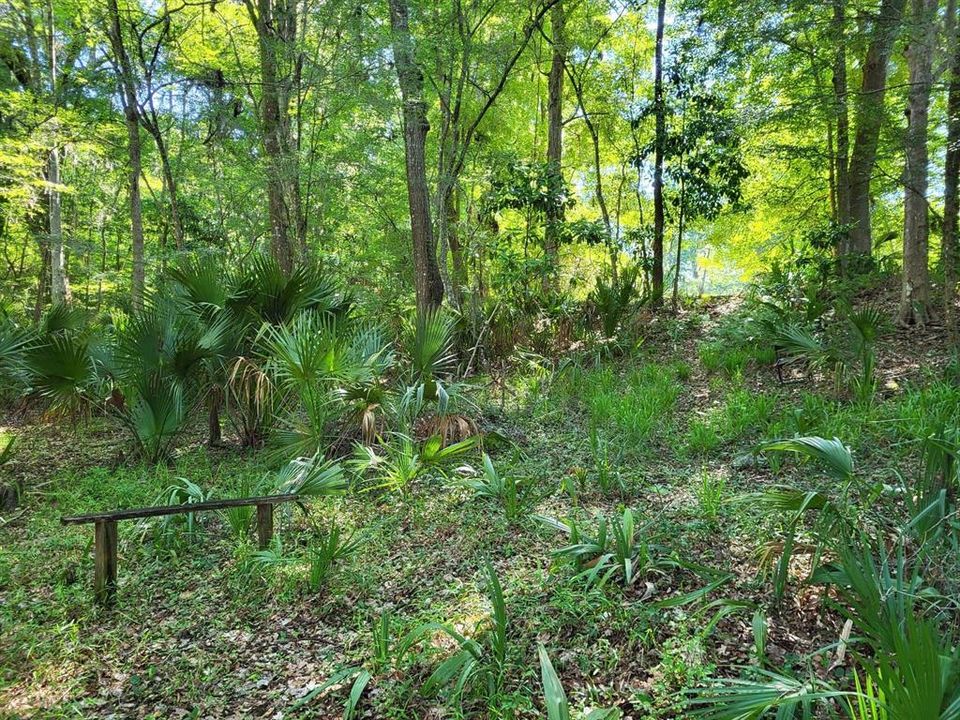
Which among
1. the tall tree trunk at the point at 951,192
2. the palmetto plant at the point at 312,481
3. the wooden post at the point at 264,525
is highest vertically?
the tall tree trunk at the point at 951,192

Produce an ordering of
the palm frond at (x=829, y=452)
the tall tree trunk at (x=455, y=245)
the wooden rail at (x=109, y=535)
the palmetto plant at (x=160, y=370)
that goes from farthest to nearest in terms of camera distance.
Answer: the tall tree trunk at (x=455, y=245) → the palmetto plant at (x=160, y=370) → the wooden rail at (x=109, y=535) → the palm frond at (x=829, y=452)

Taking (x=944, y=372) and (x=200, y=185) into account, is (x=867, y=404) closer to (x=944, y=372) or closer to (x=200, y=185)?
(x=944, y=372)

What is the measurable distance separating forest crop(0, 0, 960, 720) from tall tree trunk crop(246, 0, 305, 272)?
9 centimetres

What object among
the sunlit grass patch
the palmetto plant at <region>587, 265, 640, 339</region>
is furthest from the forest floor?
the palmetto plant at <region>587, 265, 640, 339</region>

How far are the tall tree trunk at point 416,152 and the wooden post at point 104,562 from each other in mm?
4530

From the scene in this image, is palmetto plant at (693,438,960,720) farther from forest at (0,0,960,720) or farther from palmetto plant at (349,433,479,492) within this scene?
palmetto plant at (349,433,479,492)

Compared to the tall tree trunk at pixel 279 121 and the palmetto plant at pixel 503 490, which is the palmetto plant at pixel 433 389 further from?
the tall tree trunk at pixel 279 121

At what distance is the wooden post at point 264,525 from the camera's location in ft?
11.2

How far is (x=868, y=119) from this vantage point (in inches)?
240

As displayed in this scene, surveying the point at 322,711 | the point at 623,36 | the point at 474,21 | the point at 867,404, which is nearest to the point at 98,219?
the point at 474,21

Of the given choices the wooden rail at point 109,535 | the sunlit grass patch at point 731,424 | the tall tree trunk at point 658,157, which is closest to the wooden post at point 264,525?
the wooden rail at point 109,535

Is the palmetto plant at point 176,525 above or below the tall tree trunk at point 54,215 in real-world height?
below

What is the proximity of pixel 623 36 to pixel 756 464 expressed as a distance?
964cm

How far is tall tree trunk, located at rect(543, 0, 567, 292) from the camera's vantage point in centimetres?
879
